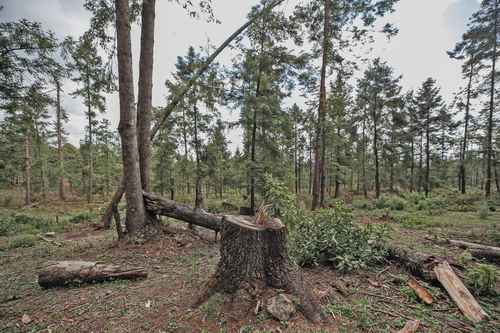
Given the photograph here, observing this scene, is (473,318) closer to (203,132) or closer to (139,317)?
(139,317)

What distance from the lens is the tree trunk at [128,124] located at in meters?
4.43

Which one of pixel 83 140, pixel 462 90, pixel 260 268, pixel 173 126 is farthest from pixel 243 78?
pixel 462 90

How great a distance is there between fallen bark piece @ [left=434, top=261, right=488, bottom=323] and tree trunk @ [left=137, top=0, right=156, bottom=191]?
6.14 m

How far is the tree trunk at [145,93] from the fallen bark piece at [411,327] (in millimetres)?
5601

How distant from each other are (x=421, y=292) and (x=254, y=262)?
7.62 ft

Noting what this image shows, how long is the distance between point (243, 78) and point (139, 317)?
11.2 metres

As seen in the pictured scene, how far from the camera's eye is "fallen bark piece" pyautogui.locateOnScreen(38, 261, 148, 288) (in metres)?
3.04

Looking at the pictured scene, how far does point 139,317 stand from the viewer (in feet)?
7.33

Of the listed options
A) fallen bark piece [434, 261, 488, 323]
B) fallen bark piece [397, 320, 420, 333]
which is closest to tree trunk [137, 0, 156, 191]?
fallen bark piece [397, 320, 420, 333]

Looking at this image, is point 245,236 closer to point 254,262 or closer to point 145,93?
point 254,262

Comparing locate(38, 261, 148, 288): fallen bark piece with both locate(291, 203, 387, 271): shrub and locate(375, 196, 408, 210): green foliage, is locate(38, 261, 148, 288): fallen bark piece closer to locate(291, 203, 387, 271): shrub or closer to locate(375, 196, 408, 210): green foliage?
locate(291, 203, 387, 271): shrub

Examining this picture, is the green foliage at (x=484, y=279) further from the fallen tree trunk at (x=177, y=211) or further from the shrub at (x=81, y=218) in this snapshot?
the shrub at (x=81, y=218)

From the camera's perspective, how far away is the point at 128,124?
180 inches

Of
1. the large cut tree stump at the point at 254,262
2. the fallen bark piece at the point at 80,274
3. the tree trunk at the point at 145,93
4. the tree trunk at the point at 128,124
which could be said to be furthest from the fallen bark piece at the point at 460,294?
the tree trunk at the point at 145,93
